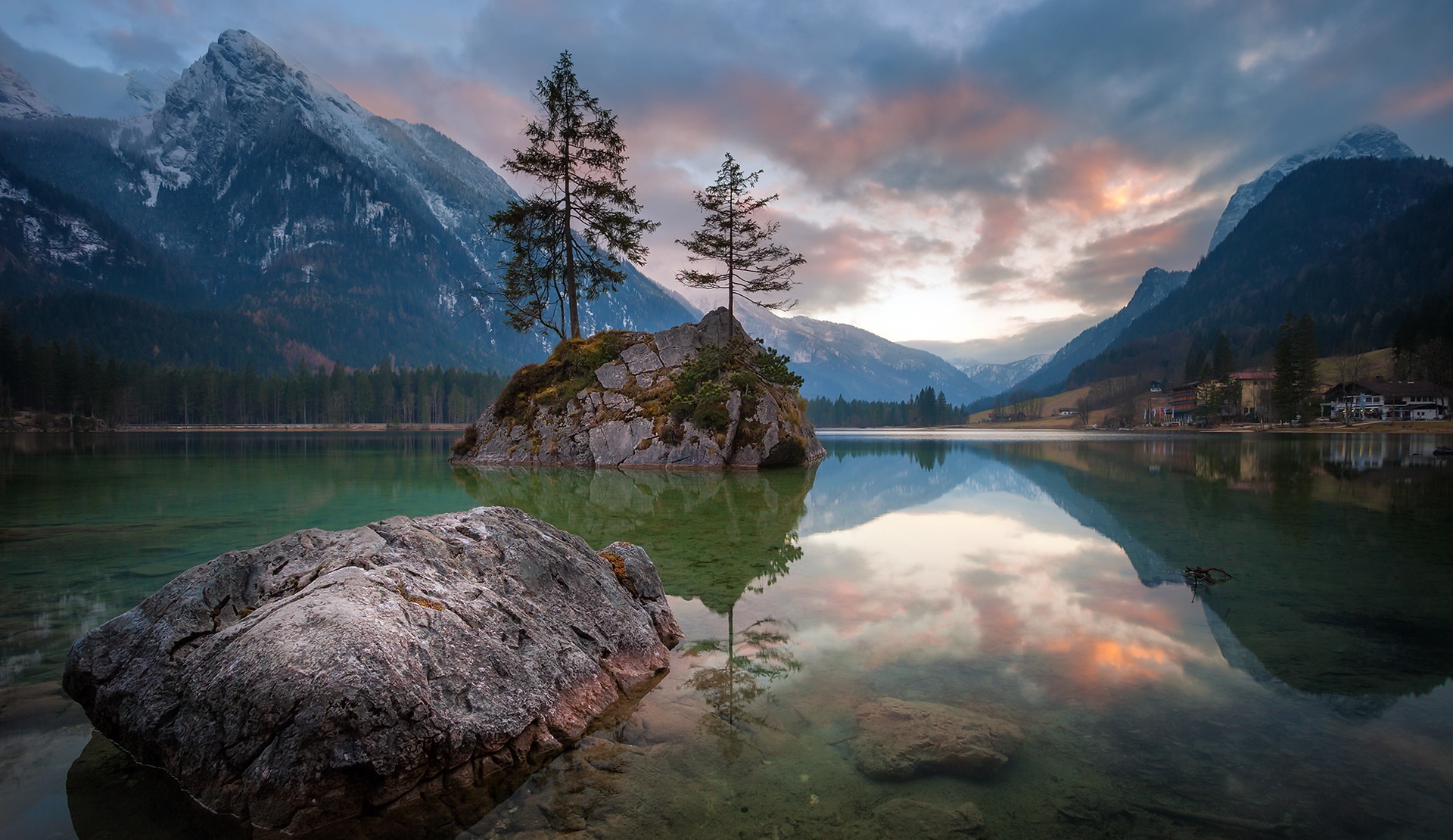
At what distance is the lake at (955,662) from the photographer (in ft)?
14.4

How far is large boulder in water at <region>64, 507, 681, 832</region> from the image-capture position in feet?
13.8

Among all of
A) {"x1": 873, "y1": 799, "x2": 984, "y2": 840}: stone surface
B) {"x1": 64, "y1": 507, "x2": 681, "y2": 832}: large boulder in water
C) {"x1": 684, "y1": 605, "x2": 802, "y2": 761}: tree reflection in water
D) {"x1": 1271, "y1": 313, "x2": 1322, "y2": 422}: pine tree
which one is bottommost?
{"x1": 684, "y1": 605, "x2": 802, "y2": 761}: tree reflection in water

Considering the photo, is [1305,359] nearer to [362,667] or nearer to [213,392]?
[362,667]

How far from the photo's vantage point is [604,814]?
4324mm

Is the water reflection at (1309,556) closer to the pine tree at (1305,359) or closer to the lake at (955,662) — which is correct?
the lake at (955,662)

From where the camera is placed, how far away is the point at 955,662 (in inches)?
287

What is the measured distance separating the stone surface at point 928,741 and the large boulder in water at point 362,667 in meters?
2.55

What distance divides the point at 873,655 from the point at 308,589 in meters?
6.15

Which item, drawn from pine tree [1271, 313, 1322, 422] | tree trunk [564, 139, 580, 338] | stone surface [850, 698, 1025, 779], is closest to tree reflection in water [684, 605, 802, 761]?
stone surface [850, 698, 1025, 779]

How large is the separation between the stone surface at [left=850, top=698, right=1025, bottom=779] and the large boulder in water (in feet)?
8.36

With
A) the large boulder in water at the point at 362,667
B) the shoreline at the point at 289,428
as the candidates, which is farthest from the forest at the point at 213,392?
the large boulder in water at the point at 362,667

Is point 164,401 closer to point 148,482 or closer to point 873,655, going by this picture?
point 148,482

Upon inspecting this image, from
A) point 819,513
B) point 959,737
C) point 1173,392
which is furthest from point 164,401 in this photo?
point 1173,392

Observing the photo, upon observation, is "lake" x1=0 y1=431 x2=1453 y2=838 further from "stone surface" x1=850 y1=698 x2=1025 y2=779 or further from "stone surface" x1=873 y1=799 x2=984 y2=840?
"stone surface" x1=850 y1=698 x2=1025 y2=779
